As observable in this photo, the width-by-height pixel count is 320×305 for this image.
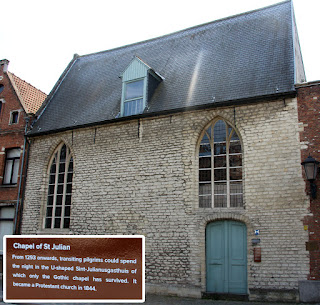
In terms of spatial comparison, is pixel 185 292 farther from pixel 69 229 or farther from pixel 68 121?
pixel 68 121

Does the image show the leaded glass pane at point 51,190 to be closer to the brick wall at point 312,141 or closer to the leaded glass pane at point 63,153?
the leaded glass pane at point 63,153

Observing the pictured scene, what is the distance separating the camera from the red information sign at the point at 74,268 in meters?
1.88

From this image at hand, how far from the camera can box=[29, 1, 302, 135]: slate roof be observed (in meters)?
11.4

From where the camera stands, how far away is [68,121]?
14602 mm

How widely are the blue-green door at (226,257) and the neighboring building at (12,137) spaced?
8309 mm

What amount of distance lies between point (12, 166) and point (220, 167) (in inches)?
381

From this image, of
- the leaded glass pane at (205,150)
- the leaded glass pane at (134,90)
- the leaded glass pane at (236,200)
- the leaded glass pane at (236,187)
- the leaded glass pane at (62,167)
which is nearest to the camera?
the leaded glass pane at (236,200)

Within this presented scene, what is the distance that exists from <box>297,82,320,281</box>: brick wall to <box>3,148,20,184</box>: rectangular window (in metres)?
11.8

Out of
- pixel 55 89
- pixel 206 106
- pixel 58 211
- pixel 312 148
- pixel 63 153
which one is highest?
pixel 55 89

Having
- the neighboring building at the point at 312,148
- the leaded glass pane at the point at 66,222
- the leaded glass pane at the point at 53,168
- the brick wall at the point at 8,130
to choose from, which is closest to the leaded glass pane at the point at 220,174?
the neighboring building at the point at 312,148

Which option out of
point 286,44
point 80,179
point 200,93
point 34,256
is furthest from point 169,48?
point 34,256

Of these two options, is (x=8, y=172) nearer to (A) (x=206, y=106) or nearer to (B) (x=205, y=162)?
(B) (x=205, y=162)

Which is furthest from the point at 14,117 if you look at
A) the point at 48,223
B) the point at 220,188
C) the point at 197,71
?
the point at 220,188

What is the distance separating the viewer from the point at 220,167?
433 inches
